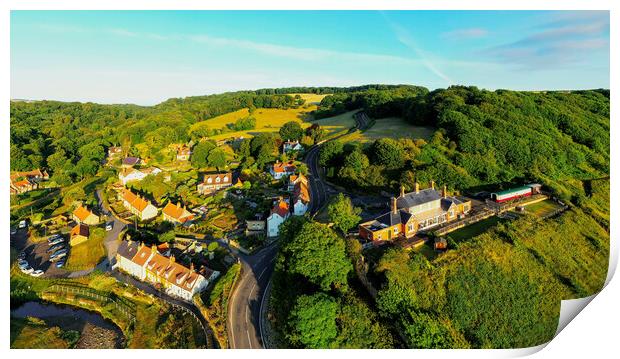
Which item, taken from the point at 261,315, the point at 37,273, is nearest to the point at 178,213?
the point at 37,273

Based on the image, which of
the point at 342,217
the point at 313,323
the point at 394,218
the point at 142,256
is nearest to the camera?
the point at 313,323

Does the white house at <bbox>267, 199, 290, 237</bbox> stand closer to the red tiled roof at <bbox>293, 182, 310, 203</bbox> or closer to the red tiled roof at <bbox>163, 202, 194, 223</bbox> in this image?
the red tiled roof at <bbox>293, 182, 310, 203</bbox>

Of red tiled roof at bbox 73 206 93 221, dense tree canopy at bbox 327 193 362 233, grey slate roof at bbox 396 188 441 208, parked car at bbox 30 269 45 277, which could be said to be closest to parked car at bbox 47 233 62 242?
red tiled roof at bbox 73 206 93 221

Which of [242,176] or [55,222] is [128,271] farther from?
[242,176]

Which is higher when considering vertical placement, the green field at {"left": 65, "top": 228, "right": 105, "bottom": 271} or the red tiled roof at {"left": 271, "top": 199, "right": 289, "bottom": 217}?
the red tiled roof at {"left": 271, "top": 199, "right": 289, "bottom": 217}

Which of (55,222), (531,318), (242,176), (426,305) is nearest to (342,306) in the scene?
(426,305)

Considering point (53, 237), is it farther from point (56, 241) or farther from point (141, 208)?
point (141, 208)
